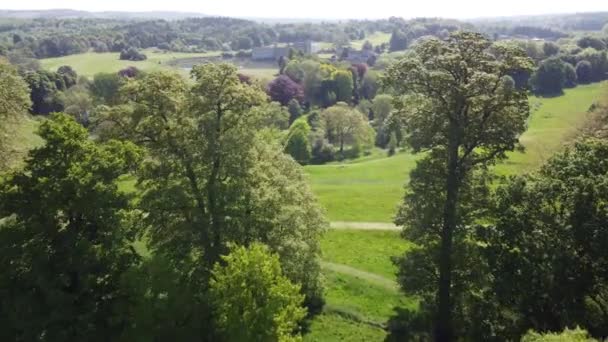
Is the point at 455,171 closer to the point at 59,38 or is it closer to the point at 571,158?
the point at 571,158

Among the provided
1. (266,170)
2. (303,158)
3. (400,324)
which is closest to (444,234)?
(400,324)

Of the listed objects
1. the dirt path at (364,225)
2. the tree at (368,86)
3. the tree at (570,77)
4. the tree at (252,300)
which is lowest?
the tree at (368,86)

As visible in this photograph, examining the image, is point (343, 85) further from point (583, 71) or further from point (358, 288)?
point (358, 288)

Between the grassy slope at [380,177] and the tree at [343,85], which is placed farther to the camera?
the tree at [343,85]

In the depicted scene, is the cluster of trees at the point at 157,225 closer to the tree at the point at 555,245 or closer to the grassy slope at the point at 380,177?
the tree at the point at 555,245

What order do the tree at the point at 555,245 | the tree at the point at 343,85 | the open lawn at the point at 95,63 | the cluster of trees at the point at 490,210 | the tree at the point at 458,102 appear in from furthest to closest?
the open lawn at the point at 95,63, the tree at the point at 343,85, the tree at the point at 458,102, the cluster of trees at the point at 490,210, the tree at the point at 555,245

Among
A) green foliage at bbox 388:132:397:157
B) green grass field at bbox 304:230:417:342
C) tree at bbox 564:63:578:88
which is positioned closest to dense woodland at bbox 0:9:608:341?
green grass field at bbox 304:230:417:342

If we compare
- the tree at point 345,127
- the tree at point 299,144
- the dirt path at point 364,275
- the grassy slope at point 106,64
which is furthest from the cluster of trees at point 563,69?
the dirt path at point 364,275

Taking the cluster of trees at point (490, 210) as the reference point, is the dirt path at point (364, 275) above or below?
below
